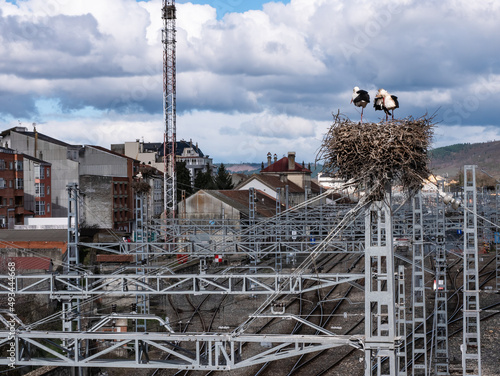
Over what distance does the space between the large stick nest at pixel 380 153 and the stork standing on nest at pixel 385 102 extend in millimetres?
219

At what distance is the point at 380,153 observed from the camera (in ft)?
26.5

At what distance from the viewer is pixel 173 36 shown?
161ft

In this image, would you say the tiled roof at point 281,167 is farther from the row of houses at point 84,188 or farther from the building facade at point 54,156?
the building facade at point 54,156

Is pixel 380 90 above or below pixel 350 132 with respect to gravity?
above

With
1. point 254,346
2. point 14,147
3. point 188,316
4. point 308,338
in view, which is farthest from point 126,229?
point 308,338

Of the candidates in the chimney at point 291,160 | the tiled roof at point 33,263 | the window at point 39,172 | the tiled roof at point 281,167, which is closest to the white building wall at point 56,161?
the window at point 39,172

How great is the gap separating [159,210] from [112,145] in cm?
2796

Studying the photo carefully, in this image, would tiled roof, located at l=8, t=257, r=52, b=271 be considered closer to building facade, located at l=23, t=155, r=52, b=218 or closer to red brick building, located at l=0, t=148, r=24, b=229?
red brick building, located at l=0, t=148, r=24, b=229

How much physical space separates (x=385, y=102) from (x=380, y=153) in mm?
788

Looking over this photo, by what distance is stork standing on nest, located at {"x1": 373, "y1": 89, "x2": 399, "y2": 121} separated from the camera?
27.6 ft

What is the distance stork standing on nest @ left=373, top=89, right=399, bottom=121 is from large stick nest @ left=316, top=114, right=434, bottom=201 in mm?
219

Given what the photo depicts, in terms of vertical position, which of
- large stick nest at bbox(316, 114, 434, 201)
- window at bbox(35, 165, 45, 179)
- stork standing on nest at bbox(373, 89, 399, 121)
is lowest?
large stick nest at bbox(316, 114, 434, 201)

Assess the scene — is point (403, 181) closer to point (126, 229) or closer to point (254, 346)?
point (254, 346)

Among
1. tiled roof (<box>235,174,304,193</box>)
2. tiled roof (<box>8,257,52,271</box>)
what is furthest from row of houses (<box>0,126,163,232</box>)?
tiled roof (<box>8,257,52,271</box>)
